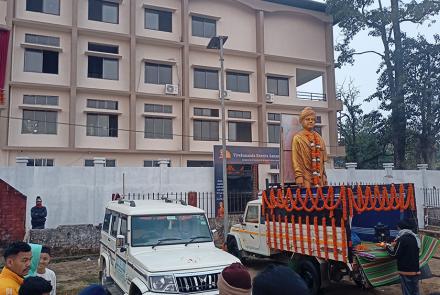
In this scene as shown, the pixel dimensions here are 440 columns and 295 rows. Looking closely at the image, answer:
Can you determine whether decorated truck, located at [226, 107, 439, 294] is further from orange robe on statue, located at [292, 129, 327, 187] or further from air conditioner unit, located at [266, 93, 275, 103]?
air conditioner unit, located at [266, 93, 275, 103]

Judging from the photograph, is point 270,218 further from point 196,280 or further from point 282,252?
point 196,280

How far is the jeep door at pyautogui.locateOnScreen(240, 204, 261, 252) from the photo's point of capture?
10250 millimetres

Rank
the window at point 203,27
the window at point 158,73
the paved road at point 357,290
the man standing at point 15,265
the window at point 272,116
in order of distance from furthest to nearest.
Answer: the window at point 272,116 < the window at point 203,27 < the window at point 158,73 < the paved road at point 357,290 < the man standing at point 15,265

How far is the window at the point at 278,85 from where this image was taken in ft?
93.1

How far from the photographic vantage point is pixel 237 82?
27453 mm

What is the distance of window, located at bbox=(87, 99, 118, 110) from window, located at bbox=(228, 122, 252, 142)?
302 inches

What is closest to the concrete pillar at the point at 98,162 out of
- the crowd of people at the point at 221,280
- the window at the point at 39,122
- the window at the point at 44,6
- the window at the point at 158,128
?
the window at the point at 39,122

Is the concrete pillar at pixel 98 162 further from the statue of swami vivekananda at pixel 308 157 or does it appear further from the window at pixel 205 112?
the window at pixel 205 112

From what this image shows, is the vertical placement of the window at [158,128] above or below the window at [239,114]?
below

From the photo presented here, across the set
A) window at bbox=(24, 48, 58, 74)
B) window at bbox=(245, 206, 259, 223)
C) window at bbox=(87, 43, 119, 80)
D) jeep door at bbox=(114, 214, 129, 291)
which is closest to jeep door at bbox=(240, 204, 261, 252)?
window at bbox=(245, 206, 259, 223)

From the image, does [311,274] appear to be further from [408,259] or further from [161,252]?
[161,252]

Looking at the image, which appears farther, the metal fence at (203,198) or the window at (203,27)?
the window at (203,27)

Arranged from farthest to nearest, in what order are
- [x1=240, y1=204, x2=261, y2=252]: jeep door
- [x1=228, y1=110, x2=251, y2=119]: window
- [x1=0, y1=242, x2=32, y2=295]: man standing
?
[x1=228, y1=110, x2=251, y2=119]: window < [x1=240, y1=204, x2=261, y2=252]: jeep door < [x1=0, y1=242, x2=32, y2=295]: man standing

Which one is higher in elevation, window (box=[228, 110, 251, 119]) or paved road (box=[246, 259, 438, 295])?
window (box=[228, 110, 251, 119])
